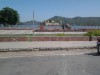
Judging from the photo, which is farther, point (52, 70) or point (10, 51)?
point (10, 51)

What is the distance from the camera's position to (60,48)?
1944 cm

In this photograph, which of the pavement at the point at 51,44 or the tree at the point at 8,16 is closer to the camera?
the pavement at the point at 51,44

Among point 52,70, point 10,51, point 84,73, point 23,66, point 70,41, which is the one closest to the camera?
point 84,73

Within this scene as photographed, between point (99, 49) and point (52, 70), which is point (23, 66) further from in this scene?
point (99, 49)

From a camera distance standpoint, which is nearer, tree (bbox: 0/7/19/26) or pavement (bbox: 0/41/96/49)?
pavement (bbox: 0/41/96/49)

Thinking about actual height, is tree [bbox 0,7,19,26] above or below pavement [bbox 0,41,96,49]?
above

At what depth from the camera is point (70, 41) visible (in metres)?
23.0

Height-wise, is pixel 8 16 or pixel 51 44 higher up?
pixel 8 16

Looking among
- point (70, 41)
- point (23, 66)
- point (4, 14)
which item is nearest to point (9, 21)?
point (4, 14)

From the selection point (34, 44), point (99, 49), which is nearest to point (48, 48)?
point (34, 44)

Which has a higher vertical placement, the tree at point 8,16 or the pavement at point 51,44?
the tree at point 8,16

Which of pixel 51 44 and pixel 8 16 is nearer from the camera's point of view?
pixel 51 44

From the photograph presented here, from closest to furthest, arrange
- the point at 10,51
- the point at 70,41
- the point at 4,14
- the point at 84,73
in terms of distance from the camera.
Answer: the point at 84,73 < the point at 10,51 < the point at 70,41 < the point at 4,14

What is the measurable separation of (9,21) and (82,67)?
90.9 m
